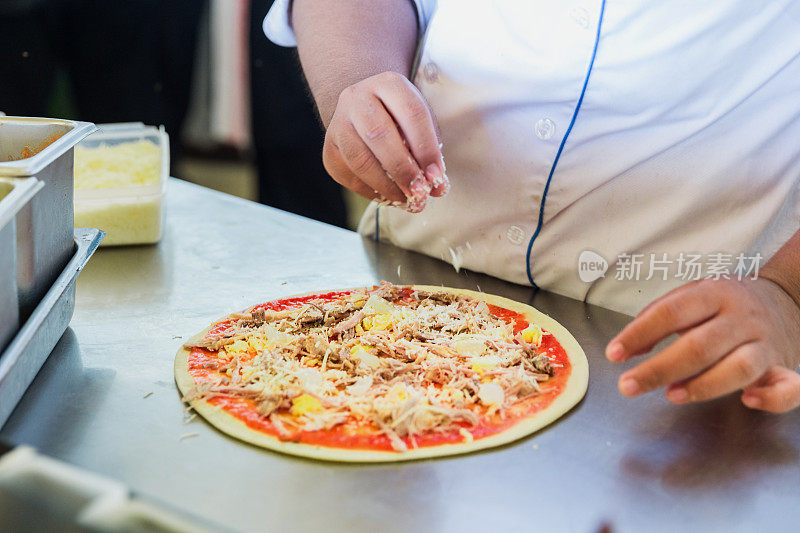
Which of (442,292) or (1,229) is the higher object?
(1,229)

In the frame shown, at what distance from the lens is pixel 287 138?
12.0ft

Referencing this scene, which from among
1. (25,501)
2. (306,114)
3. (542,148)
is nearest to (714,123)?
(542,148)

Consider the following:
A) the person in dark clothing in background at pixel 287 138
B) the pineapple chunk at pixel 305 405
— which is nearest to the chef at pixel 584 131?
the pineapple chunk at pixel 305 405

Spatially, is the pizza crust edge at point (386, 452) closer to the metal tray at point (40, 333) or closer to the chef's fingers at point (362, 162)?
the metal tray at point (40, 333)

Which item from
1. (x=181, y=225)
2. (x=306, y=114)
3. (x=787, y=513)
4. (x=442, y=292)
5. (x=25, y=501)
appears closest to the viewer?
(x=25, y=501)

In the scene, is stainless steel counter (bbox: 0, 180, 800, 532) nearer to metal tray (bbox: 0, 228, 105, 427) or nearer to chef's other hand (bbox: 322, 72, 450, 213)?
metal tray (bbox: 0, 228, 105, 427)

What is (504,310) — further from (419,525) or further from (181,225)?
(181,225)

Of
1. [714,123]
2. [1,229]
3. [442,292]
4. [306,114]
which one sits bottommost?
[306,114]

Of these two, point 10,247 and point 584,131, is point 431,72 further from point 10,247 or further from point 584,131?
point 10,247

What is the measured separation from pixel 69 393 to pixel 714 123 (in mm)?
1099

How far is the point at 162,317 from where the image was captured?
4.54 feet

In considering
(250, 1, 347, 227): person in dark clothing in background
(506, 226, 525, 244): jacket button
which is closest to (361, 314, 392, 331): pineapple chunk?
(506, 226, 525, 244): jacket button

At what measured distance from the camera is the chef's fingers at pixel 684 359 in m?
0.92

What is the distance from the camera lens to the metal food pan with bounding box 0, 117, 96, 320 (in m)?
1.03
